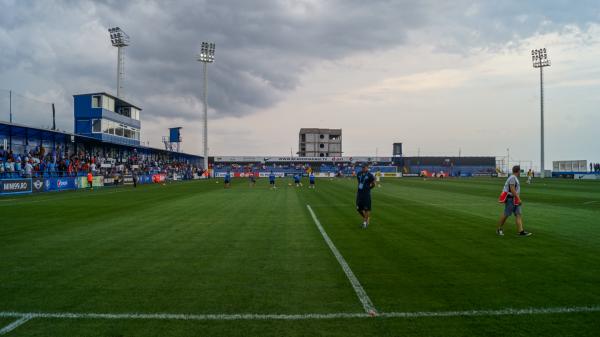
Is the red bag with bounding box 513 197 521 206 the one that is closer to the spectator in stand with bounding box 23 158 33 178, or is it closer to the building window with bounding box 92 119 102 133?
the spectator in stand with bounding box 23 158 33 178

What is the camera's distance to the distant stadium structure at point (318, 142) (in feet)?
397

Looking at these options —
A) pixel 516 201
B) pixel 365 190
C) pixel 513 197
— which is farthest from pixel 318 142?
pixel 516 201

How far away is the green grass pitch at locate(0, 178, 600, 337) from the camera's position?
438 cm

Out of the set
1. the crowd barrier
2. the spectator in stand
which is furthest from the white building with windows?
the spectator in stand

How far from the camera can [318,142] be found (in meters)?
121

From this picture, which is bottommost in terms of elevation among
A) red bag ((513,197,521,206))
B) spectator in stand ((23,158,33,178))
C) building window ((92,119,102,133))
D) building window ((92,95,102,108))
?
red bag ((513,197,521,206))

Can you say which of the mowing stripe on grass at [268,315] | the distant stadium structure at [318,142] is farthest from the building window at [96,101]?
the distant stadium structure at [318,142]

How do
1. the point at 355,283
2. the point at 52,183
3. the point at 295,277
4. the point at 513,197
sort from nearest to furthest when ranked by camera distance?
1. the point at 355,283
2. the point at 295,277
3. the point at 513,197
4. the point at 52,183

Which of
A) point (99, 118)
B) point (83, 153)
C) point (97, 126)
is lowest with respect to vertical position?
point (83, 153)

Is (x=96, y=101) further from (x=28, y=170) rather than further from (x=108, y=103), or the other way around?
(x=28, y=170)

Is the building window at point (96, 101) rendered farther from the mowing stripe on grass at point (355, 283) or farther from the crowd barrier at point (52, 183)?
the mowing stripe on grass at point (355, 283)

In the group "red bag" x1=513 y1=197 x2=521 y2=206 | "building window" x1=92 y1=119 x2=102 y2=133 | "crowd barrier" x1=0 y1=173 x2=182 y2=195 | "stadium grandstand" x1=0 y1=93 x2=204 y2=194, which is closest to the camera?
"red bag" x1=513 y1=197 x2=521 y2=206

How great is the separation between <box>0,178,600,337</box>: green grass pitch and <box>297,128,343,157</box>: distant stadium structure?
109311mm

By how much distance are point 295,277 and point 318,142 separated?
115521mm
